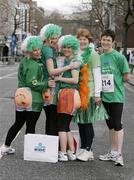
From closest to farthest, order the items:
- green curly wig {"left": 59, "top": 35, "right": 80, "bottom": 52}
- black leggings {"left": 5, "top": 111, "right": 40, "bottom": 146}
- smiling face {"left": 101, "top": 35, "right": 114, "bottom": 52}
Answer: green curly wig {"left": 59, "top": 35, "right": 80, "bottom": 52} → smiling face {"left": 101, "top": 35, "right": 114, "bottom": 52} → black leggings {"left": 5, "top": 111, "right": 40, "bottom": 146}

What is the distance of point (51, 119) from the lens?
7258 mm

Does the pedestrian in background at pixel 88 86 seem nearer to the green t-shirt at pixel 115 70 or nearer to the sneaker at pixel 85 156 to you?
the sneaker at pixel 85 156

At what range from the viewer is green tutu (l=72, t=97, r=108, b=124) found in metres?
7.18

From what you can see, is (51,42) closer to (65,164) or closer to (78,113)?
(78,113)

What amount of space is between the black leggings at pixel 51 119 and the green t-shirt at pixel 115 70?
685 mm

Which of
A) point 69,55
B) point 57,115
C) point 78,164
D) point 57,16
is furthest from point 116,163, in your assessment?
point 57,16

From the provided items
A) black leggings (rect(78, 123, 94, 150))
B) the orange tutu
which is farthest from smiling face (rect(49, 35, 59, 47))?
black leggings (rect(78, 123, 94, 150))

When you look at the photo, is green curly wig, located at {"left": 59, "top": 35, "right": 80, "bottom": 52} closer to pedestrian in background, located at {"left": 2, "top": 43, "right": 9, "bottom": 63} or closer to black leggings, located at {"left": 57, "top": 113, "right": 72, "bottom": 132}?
black leggings, located at {"left": 57, "top": 113, "right": 72, "bottom": 132}

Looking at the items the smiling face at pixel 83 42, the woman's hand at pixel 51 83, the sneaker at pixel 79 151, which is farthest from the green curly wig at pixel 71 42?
the sneaker at pixel 79 151

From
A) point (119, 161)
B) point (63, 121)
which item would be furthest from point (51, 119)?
point (119, 161)

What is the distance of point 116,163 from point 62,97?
3.68 ft

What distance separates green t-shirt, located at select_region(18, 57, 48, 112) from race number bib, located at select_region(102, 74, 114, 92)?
2.52ft

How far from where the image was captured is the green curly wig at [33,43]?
273 inches

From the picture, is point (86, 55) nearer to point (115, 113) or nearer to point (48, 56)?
point (48, 56)
